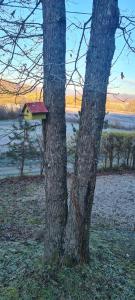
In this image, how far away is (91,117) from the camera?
14.7 ft

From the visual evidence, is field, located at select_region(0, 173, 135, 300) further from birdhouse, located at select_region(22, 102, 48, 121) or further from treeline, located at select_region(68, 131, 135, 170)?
treeline, located at select_region(68, 131, 135, 170)

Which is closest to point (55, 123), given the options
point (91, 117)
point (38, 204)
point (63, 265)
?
point (91, 117)

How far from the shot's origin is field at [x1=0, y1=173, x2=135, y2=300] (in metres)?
4.51

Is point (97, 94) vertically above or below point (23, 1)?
below

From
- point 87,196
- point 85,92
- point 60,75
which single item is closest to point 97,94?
point 85,92

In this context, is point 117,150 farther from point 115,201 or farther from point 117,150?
point 115,201

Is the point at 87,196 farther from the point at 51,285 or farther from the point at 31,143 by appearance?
the point at 31,143

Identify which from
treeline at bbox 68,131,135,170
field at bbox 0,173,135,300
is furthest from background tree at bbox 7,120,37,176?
field at bbox 0,173,135,300

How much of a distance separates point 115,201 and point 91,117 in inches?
236

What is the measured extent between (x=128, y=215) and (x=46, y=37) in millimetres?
5282

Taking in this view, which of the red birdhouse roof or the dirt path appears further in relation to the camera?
the dirt path

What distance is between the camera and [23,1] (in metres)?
5.17

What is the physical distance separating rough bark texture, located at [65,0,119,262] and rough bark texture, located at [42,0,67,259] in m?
0.14

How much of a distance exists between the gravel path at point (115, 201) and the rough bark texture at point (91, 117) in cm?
332
